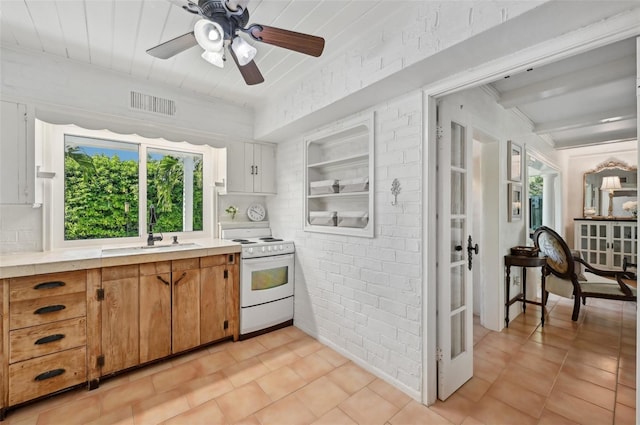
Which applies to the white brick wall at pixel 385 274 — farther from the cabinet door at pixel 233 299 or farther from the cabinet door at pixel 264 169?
A: the cabinet door at pixel 264 169


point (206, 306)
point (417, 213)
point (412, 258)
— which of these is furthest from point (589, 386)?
point (206, 306)

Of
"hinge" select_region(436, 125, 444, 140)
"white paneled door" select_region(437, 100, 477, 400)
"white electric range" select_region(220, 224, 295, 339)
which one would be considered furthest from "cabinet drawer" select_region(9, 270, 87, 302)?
"hinge" select_region(436, 125, 444, 140)

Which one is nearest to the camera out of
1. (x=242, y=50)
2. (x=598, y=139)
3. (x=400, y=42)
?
(x=242, y=50)

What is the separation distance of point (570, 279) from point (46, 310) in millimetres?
4951

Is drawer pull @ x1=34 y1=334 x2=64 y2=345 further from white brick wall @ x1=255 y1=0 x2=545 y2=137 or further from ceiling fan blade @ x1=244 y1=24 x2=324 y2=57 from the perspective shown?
white brick wall @ x1=255 y1=0 x2=545 y2=137

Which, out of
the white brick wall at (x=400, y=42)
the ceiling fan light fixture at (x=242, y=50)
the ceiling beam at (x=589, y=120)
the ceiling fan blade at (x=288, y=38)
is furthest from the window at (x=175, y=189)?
the ceiling beam at (x=589, y=120)

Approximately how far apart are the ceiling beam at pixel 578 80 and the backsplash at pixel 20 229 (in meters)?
4.52

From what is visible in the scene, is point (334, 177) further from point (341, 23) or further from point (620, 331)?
point (620, 331)

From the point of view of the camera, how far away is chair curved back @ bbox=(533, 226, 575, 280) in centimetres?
315

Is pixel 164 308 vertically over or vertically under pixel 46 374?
over

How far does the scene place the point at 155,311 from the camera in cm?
233

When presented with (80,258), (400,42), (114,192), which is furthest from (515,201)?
(114,192)

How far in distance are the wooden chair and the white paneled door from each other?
1927mm

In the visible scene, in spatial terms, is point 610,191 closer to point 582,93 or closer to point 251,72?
point 582,93
